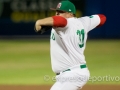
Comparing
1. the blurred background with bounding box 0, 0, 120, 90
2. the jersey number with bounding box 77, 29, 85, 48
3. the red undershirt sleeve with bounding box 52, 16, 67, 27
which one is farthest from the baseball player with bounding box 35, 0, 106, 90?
the blurred background with bounding box 0, 0, 120, 90

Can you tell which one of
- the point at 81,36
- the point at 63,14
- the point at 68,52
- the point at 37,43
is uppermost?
the point at 63,14

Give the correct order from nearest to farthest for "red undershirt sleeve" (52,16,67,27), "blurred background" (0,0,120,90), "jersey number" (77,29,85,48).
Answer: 1. "red undershirt sleeve" (52,16,67,27)
2. "jersey number" (77,29,85,48)
3. "blurred background" (0,0,120,90)

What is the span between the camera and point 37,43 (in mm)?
15742

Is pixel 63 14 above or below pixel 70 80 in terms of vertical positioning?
above

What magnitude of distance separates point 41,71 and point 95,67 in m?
1.49

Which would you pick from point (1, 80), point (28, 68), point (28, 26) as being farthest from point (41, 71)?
point (28, 26)

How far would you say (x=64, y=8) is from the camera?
17.7 feet

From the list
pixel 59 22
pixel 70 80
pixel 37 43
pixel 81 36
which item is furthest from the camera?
pixel 37 43

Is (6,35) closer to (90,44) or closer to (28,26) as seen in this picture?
(28,26)

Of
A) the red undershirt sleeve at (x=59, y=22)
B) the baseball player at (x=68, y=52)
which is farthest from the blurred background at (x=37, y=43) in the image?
the red undershirt sleeve at (x=59, y=22)

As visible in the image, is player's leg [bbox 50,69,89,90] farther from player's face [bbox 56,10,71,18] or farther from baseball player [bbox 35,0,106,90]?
player's face [bbox 56,10,71,18]

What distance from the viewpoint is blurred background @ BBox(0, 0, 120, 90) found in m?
10.4

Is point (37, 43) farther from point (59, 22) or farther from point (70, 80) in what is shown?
point (59, 22)

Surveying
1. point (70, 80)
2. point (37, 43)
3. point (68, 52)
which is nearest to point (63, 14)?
point (68, 52)
